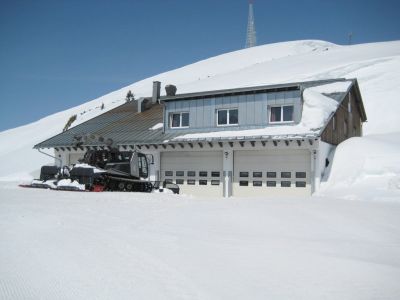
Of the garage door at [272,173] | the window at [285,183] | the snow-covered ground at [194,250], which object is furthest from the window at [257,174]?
the snow-covered ground at [194,250]

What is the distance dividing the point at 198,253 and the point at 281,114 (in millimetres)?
15446

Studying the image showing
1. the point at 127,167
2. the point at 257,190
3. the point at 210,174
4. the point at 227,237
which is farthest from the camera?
the point at 210,174

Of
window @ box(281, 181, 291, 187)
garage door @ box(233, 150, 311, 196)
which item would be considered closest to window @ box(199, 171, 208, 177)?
garage door @ box(233, 150, 311, 196)

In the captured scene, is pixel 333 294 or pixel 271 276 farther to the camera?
pixel 271 276

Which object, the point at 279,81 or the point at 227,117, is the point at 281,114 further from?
the point at 279,81

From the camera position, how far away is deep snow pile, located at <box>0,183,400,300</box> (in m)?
4.50

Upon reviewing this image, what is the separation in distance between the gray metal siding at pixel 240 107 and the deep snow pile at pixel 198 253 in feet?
36.0

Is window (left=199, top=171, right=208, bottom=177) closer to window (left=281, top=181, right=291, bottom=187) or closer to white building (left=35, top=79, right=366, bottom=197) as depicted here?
white building (left=35, top=79, right=366, bottom=197)

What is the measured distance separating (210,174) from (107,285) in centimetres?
1703

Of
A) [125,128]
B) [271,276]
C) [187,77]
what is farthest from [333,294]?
[187,77]

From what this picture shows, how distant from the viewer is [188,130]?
23141 millimetres

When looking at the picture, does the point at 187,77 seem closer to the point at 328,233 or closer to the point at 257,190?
the point at 257,190

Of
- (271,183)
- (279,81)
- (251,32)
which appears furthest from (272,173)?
(251,32)

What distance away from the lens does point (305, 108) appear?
793 inches
